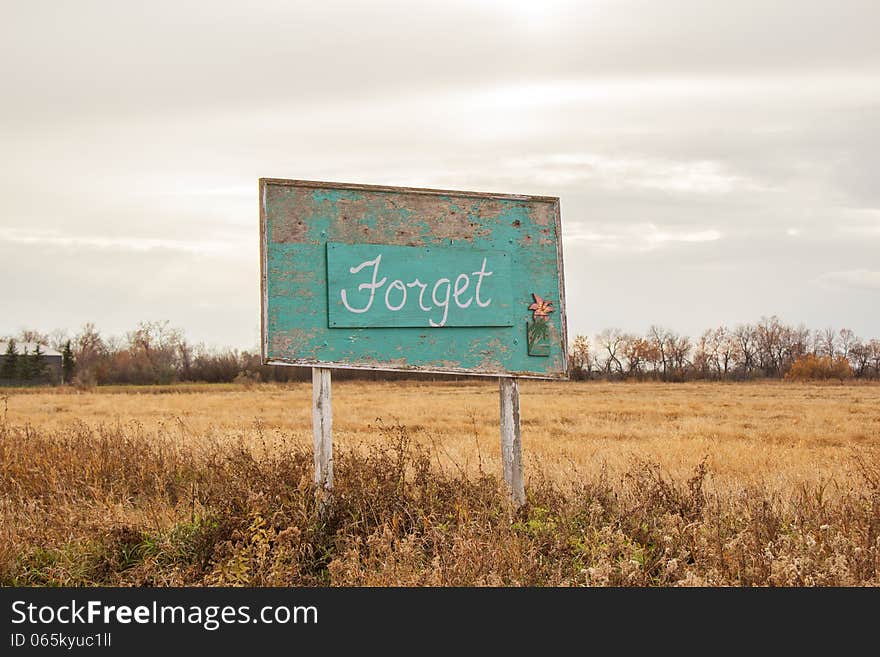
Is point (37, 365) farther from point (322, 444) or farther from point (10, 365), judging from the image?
point (322, 444)

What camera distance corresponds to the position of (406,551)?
5.83 m

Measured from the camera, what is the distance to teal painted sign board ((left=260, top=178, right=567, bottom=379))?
720cm

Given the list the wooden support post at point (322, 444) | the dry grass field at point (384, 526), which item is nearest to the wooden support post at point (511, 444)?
the dry grass field at point (384, 526)

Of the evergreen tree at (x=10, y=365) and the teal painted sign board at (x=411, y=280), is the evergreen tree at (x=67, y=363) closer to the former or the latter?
the evergreen tree at (x=10, y=365)

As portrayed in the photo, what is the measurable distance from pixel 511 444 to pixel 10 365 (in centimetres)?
8795

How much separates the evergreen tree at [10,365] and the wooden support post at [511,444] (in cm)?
8660

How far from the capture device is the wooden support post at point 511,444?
756 cm

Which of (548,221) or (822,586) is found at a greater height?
(548,221)

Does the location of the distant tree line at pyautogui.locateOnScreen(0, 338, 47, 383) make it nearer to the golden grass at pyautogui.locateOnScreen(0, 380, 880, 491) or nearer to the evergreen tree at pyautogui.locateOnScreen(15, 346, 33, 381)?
the evergreen tree at pyautogui.locateOnScreen(15, 346, 33, 381)

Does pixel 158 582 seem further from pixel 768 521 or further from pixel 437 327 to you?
pixel 768 521

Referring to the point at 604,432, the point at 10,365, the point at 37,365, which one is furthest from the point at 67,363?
the point at 604,432

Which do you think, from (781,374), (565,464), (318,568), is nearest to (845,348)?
(781,374)

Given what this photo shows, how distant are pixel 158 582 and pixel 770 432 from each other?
696 inches

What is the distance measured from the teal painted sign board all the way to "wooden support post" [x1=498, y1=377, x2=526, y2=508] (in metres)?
0.25
